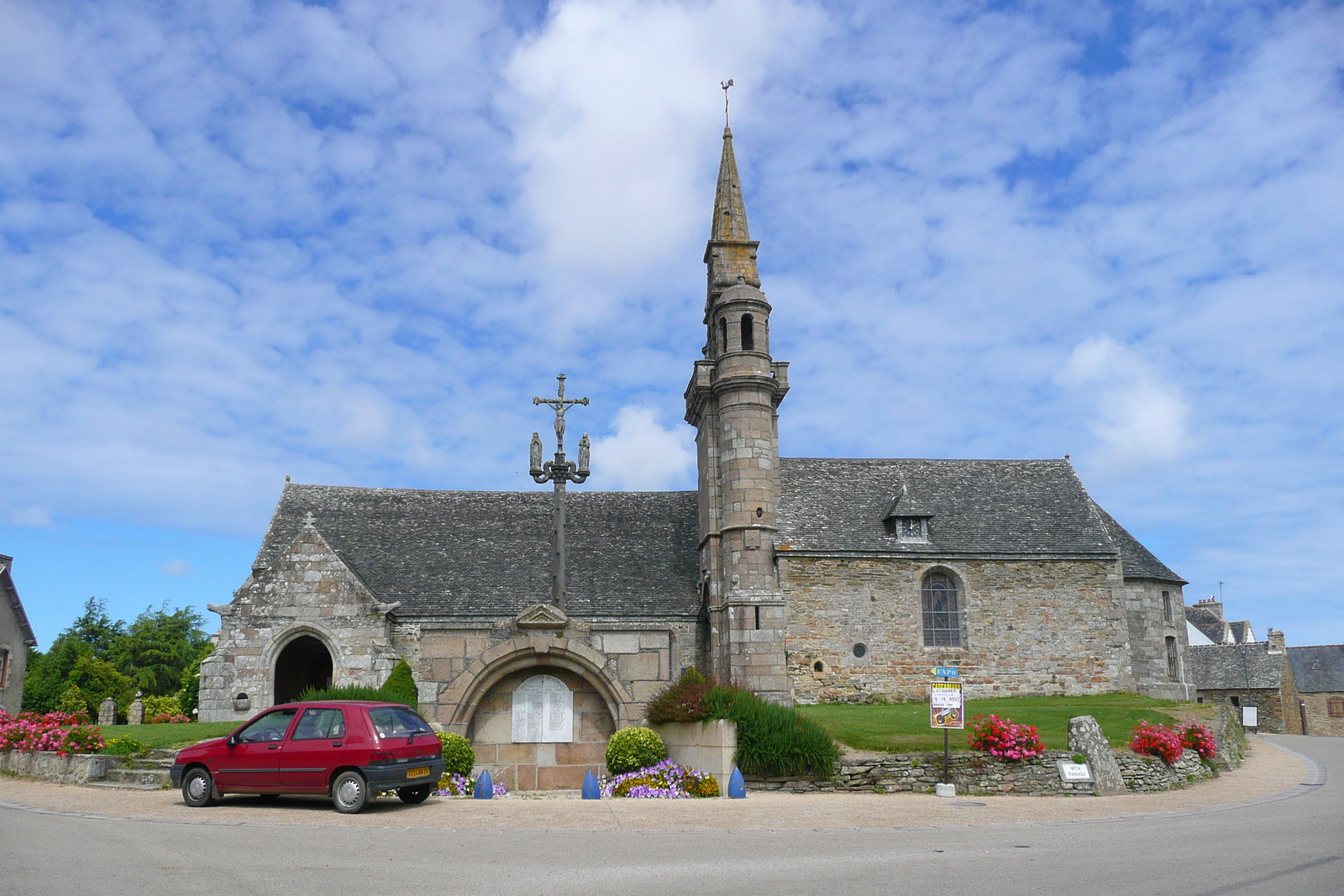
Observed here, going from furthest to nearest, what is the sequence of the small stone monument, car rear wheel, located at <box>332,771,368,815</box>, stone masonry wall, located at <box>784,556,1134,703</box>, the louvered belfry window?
the louvered belfry window
stone masonry wall, located at <box>784,556,1134,703</box>
the small stone monument
car rear wheel, located at <box>332,771,368,815</box>

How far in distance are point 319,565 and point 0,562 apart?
19.5 meters

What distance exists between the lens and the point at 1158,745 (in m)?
17.7

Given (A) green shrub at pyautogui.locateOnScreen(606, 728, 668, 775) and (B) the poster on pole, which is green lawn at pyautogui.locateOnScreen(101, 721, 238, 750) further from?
(B) the poster on pole

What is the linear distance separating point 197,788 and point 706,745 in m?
8.07

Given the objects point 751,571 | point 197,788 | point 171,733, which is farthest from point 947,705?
point 171,733

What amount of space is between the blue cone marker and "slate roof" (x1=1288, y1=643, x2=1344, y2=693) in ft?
157

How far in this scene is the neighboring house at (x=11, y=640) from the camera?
36094 millimetres

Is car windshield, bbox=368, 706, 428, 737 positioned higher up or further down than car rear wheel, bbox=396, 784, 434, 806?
higher up

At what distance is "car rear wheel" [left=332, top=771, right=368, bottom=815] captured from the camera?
39.7ft

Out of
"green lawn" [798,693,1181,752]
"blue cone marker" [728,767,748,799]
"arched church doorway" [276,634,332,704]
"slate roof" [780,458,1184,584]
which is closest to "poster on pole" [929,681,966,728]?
"green lawn" [798,693,1181,752]

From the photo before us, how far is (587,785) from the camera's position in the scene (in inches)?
615

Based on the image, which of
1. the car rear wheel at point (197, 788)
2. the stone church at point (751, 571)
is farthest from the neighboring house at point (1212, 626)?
the car rear wheel at point (197, 788)

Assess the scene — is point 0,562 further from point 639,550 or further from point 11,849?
point 11,849

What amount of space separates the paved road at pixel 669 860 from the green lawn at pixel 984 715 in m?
5.53
